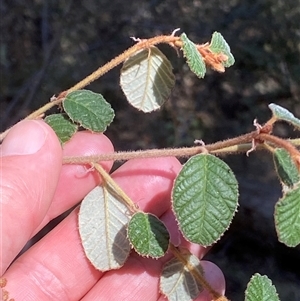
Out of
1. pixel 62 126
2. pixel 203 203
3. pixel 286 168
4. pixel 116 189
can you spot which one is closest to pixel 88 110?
pixel 62 126

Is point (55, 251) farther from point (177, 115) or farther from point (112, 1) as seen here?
point (112, 1)

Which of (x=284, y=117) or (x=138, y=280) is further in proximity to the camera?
(x=138, y=280)

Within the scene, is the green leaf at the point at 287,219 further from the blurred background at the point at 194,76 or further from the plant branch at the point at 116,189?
the blurred background at the point at 194,76

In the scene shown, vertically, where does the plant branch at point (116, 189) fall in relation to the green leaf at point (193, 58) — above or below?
below

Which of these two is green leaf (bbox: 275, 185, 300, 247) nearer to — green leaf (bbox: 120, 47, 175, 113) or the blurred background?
green leaf (bbox: 120, 47, 175, 113)

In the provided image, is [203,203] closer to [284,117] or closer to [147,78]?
[284,117]

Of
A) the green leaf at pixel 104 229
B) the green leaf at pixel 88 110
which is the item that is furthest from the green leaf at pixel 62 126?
the green leaf at pixel 104 229
